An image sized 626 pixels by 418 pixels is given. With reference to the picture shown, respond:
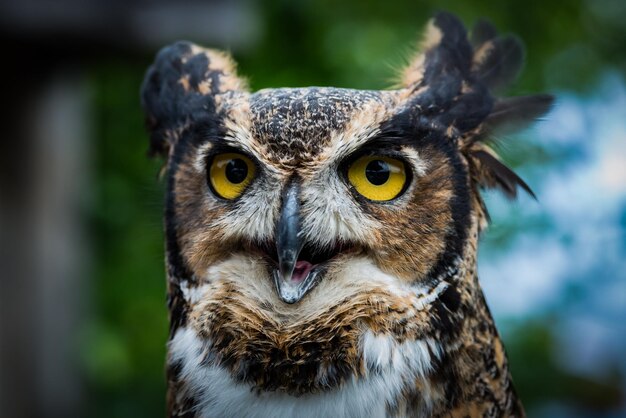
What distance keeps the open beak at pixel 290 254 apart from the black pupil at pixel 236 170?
0.33 ft

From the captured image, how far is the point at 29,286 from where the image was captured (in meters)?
4.13

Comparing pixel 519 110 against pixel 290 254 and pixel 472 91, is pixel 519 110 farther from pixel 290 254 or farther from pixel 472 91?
pixel 290 254

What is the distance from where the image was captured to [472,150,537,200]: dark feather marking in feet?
4.79

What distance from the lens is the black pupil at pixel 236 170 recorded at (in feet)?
4.39

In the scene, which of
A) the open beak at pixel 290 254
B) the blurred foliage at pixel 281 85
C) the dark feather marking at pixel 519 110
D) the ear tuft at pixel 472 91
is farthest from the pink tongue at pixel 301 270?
the blurred foliage at pixel 281 85

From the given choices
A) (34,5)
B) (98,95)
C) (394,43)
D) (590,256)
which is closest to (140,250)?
(98,95)

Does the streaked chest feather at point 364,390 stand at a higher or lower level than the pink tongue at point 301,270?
lower

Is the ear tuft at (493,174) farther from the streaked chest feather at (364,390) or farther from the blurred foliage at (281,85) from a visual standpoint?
the blurred foliage at (281,85)

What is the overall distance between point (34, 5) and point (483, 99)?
7.07ft

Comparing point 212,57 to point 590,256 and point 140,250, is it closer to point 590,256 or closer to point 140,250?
point 590,256

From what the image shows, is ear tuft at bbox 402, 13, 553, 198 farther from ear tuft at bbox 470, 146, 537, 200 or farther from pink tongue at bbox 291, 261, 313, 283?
pink tongue at bbox 291, 261, 313, 283

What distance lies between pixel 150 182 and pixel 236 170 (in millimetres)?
431

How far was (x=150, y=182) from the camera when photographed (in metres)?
1.71

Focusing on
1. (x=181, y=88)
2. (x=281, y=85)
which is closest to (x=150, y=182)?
(x=181, y=88)
